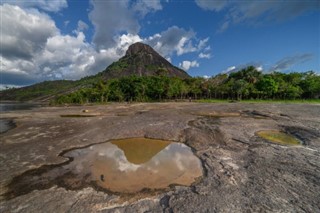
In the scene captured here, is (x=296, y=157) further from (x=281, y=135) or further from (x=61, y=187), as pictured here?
(x=61, y=187)

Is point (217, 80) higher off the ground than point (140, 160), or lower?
higher

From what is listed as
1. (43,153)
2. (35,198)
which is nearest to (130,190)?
(35,198)

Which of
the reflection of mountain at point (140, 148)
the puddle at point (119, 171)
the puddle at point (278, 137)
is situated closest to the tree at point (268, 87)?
the puddle at point (278, 137)

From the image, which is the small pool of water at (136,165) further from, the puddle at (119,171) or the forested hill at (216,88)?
the forested hill at (216,88)

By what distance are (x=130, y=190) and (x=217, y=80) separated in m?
84.3

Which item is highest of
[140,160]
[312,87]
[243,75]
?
[243,75]

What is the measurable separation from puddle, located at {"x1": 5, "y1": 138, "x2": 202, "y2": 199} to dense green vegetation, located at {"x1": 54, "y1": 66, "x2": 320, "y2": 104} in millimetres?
62860

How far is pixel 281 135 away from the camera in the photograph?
42.3 feet

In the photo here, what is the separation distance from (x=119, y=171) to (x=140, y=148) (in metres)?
3.40

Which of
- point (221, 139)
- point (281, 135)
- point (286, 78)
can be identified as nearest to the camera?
point (221, 139)

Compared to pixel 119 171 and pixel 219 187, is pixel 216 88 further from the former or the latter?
pixel 219 187

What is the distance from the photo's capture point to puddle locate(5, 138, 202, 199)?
673cm

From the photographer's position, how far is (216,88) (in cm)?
7506

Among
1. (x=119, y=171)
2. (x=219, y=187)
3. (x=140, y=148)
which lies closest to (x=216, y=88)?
(x=140, y=148)
